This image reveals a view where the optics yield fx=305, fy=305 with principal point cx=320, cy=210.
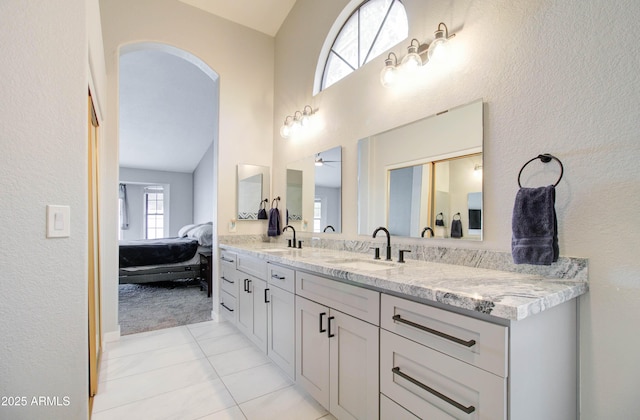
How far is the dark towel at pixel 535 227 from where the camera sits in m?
1.29

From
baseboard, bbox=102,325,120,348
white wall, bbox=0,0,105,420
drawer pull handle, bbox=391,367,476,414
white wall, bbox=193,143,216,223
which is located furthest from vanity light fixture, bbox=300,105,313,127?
white wall, bbox=193,143,216,223

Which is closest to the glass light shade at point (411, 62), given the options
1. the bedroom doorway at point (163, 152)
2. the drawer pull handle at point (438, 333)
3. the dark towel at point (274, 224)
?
the drawer pull handle at point (438, 333)

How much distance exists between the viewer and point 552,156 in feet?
4.50

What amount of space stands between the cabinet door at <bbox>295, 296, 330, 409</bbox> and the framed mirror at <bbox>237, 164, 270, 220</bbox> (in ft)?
5.92

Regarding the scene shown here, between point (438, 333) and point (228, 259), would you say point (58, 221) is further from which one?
point (228, 259)

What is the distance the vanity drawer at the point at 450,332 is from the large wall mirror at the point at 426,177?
701mm

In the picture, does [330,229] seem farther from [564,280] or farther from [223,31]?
[223,31]

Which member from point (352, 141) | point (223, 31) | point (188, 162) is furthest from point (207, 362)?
point (188, 162)

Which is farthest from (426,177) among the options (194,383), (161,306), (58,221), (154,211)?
(154,211)

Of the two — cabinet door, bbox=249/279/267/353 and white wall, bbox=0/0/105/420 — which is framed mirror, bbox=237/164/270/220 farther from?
white wall, bbox=0/0/105/420

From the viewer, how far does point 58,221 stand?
1.20 m

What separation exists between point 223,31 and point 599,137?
11.5ft

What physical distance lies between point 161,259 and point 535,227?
15.4 ft

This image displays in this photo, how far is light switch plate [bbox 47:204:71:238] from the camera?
1180 millimetres
